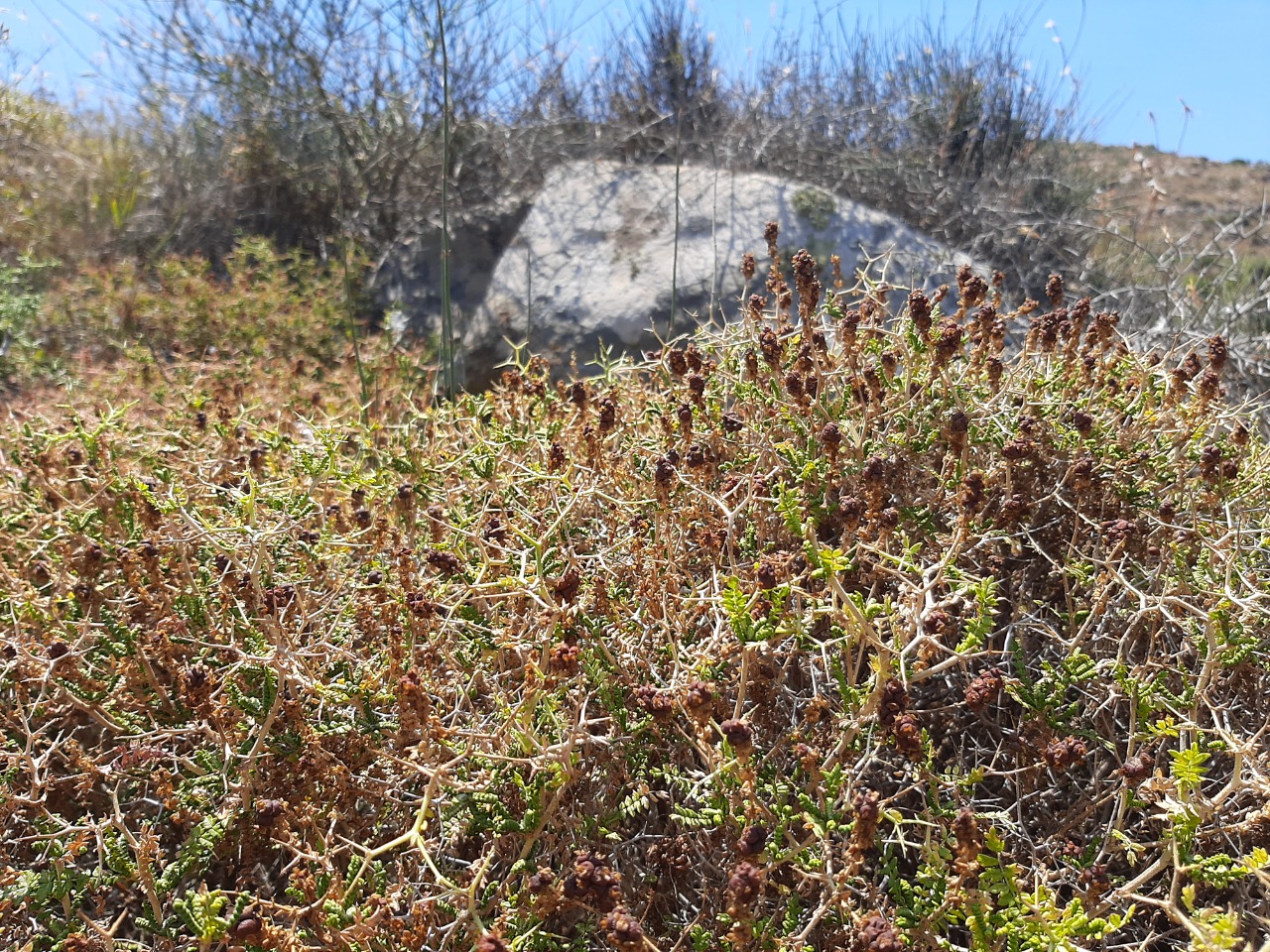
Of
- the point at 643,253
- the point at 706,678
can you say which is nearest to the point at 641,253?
the point at 643,253

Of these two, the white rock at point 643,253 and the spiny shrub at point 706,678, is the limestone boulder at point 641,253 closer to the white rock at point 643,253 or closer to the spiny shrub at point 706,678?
the white rock at point 643,253

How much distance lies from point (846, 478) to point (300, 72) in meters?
5.97

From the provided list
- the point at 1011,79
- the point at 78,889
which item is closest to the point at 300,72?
the point at 1011,79

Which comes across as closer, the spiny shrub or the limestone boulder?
the spiny shrub

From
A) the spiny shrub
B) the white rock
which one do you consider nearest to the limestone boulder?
the white rock

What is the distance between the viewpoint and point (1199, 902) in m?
1.41

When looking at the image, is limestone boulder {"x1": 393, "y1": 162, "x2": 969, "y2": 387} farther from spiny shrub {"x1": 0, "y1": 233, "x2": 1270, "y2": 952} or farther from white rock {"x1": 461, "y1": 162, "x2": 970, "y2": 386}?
spiny shrub {"x1": 0, "y1": 233, "x2": 1270, "y2": 952}

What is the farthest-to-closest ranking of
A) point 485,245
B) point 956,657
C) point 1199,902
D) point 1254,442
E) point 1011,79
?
point 1011,79 < point 485,245 < point 1254,442 < point 1199,902 < point 956,657

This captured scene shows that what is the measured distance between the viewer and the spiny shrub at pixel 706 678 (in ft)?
4.24

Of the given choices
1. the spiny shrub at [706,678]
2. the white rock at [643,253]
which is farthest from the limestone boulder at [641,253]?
the spiny shrub at [706,678]

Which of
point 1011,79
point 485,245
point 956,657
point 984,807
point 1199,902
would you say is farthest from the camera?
point 1011,79

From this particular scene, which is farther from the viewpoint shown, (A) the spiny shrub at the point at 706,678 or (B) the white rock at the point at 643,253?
(B) the white rock at the point at 643,253

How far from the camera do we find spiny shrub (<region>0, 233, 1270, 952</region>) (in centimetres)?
129

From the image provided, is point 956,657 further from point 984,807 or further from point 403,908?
point 403,908
